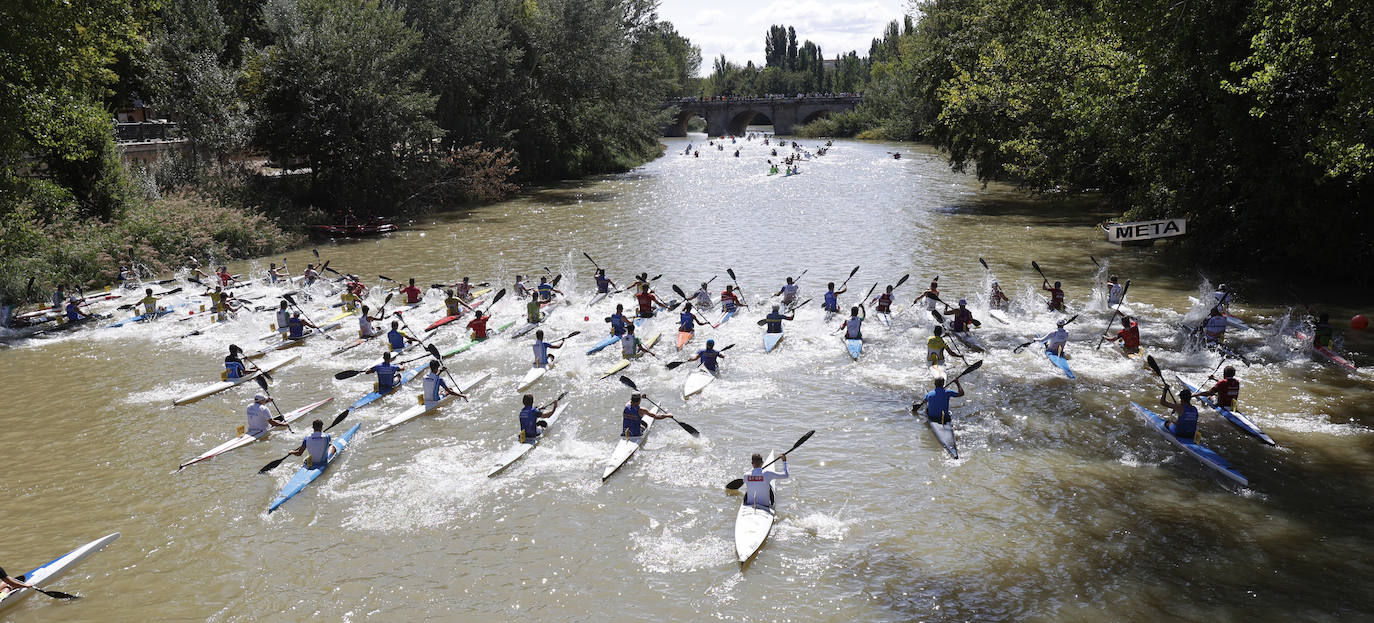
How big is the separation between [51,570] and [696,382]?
36.0ft

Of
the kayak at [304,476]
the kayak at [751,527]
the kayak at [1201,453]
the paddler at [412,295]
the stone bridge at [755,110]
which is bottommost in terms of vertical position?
the kayak at [1201,453]

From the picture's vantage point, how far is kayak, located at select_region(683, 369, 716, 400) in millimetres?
16938

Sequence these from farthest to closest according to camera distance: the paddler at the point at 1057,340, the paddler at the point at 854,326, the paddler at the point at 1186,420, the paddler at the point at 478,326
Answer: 1. the paddler at the point at 478,326
2. the paddler at the point at 854,326
3. the paddler at the point at 1057,340
4. the paddler at the point at 1186,420

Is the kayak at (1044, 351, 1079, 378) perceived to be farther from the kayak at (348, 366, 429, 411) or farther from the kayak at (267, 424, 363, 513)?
the kayak at (267, 424, 363, 513)

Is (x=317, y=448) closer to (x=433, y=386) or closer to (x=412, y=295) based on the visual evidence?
(x=433, y=386)

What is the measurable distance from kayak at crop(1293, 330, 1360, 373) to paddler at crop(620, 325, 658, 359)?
1451cm

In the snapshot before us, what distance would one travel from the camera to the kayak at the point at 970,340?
1931cm

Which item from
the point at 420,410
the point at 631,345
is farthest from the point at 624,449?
the point at 631,345

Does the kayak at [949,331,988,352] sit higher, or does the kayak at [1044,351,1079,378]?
the kayak at [949,331,988,352]

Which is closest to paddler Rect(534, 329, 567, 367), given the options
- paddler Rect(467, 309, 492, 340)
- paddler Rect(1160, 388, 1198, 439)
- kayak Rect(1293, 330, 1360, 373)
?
paddler Rect(467, 309, 492, 340)

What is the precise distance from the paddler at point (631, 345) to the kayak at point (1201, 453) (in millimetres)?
10453

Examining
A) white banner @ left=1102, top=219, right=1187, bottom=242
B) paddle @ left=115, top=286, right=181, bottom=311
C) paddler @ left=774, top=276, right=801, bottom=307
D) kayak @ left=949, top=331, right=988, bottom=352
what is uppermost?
white banner @ left=1102, top=219, right=1187, bottom=242

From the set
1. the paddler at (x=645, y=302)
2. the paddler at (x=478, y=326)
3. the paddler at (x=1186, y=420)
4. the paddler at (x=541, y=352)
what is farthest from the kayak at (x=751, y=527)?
the paddler at (x=478, y=326)

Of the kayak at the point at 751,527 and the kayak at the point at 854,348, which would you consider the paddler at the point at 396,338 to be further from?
the kayak at the point at 751,527
